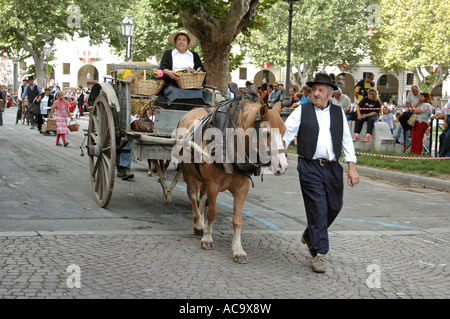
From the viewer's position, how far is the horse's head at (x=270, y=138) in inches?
211

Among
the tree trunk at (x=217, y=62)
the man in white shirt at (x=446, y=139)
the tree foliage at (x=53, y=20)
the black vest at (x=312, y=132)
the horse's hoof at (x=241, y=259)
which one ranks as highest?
the tree foliage at (x=53, y=20)

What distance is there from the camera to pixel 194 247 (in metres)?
6.51

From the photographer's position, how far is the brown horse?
5453 mm

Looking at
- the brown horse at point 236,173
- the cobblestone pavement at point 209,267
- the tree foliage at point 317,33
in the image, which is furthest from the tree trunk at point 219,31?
the tree foliage at point 317,33

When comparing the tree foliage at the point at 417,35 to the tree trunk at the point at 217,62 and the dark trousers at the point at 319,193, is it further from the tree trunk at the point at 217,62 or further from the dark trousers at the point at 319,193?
the dark trousers at the point at 319,193

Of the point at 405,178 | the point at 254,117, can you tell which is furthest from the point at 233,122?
the point at 405,178

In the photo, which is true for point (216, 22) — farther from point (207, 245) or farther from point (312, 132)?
point (312, 132)

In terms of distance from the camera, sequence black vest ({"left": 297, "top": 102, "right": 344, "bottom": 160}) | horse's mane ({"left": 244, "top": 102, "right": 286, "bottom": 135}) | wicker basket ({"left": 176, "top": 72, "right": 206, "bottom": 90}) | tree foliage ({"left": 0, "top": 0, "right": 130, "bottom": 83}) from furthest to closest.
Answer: tree foliage ({"left": 0, "top": 0, "right": 130, "bottom": 83})
wicker basket ({"left": 176, "top": 72, "right": 206, "bottom": 90})
black vest ({"left": 297, "top": 102, "right": 344, "bottom": 160})
horse's mane ({"left": 244, "top": 102, "right": 286, "bottom": 135})

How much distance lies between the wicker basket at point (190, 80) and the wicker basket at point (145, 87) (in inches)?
14.7

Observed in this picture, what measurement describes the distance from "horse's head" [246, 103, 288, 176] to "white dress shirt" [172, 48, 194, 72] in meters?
3.13

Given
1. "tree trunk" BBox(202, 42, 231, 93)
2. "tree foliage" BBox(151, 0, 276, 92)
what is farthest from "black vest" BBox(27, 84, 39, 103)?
"tree trunk" BBox(202, 42, 231, 93)

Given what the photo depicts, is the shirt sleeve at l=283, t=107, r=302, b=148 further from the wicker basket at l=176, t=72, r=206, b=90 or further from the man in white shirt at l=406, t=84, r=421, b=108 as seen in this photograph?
the man in white shirt at l=406, t=84, r=421, b=108
